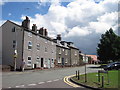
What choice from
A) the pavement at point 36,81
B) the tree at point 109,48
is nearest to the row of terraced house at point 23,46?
the pavement at point 36,81

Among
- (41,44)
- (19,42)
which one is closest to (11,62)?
(19,42)

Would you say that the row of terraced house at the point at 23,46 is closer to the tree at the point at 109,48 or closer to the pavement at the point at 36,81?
the pavement at the point at 36,81

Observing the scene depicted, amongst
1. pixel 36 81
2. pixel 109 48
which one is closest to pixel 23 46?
pixel 36 81

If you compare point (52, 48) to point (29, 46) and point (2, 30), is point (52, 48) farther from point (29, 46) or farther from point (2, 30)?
point (2, 30)

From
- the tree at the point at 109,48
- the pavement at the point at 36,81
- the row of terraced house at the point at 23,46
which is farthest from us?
the tree at the point at 109,48

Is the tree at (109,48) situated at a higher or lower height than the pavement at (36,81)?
higher

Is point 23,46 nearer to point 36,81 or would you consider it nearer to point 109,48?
point 36,81

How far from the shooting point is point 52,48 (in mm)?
46125

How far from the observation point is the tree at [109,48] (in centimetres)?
5456

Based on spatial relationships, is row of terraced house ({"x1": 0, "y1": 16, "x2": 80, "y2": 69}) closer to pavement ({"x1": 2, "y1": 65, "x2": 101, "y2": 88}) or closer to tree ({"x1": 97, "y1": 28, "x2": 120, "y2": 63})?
pavement ({"x1": 2, "y1": 65, "x2": 101, "y2": 88})

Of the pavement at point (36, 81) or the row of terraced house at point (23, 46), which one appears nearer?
the pavement at point (36, 81)

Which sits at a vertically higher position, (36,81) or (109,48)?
(109,48)

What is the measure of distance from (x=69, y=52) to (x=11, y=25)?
86.3ft

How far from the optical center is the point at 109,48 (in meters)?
55.2
